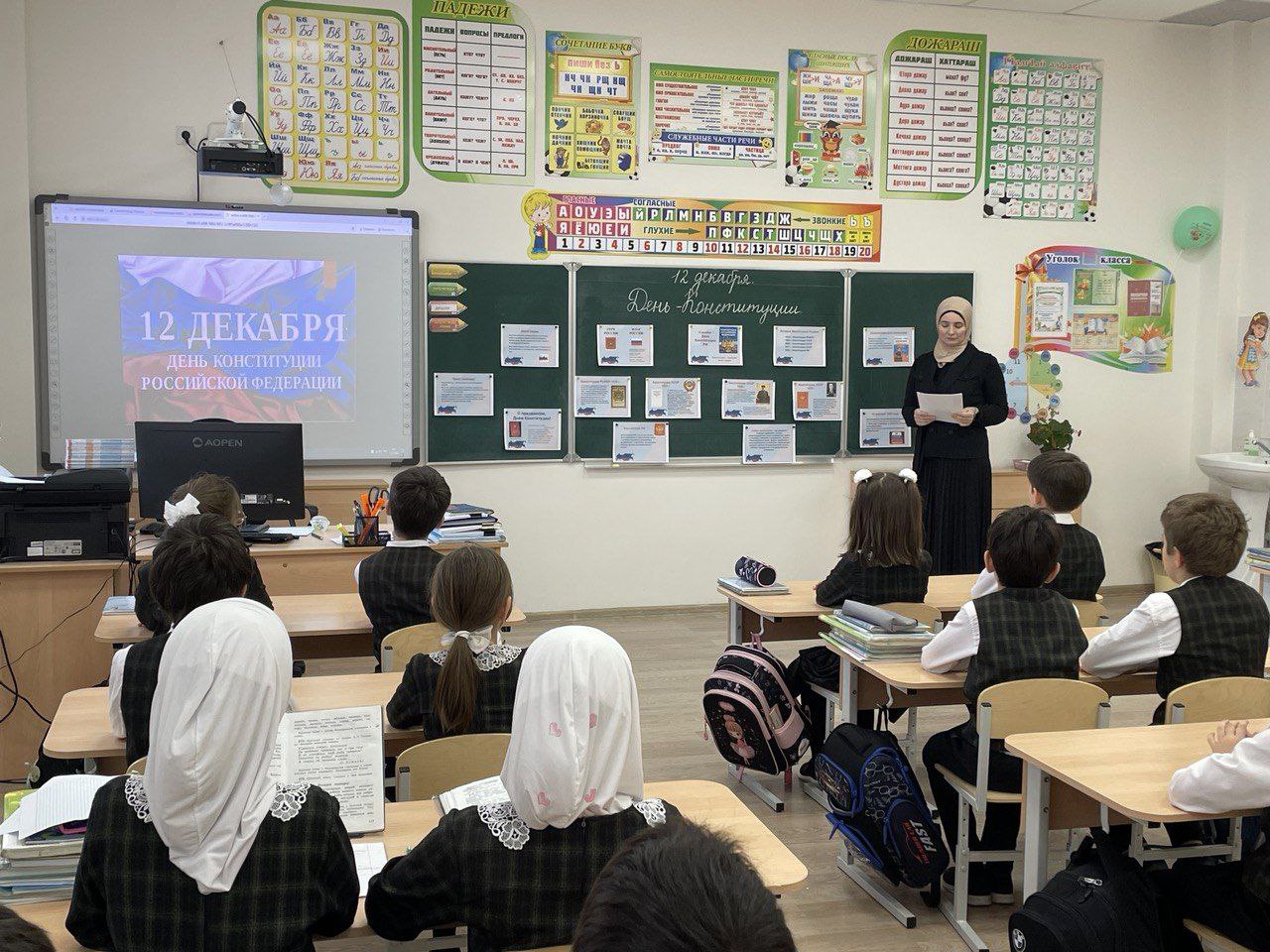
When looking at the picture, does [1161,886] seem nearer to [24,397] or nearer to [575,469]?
[575,469]

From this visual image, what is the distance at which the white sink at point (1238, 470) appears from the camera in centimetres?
645

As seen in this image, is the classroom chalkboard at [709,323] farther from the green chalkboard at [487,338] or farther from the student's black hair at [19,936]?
the student's black hair at [19,936]

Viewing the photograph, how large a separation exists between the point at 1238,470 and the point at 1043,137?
2.28 m

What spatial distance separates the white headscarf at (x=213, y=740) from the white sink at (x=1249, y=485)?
246 inches

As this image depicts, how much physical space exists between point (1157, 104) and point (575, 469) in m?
4.27

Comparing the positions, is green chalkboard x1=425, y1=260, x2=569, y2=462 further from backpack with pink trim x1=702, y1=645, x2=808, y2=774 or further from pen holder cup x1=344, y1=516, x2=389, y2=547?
backpack with pink trim x1=702, y1=645, x2=808, y2=774

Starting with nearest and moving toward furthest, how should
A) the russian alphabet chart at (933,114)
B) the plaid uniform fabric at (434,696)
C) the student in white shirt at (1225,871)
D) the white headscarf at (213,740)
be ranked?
the white headscarf at (213,740) < the student in white shirt at (1225,871) < the plaid uniform fabric at (434,696) < the russian alphabet chart at (933,114)

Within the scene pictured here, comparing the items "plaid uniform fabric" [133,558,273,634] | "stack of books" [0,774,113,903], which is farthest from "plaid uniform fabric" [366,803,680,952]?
"plaid uniform fabric" [133,558,273,634]

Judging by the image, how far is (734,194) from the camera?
6426mm

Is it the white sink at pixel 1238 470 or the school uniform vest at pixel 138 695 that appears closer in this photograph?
the school uniform vest at pixel 138 695

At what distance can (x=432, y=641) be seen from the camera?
120 inches

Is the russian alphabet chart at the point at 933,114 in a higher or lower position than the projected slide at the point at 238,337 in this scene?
higher

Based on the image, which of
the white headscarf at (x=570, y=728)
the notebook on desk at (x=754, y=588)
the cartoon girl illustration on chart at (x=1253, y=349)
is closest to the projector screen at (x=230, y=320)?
the notebook on desk at (x=754, y=588)

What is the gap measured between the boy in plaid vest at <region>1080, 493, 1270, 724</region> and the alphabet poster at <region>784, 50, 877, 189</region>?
4.04m
